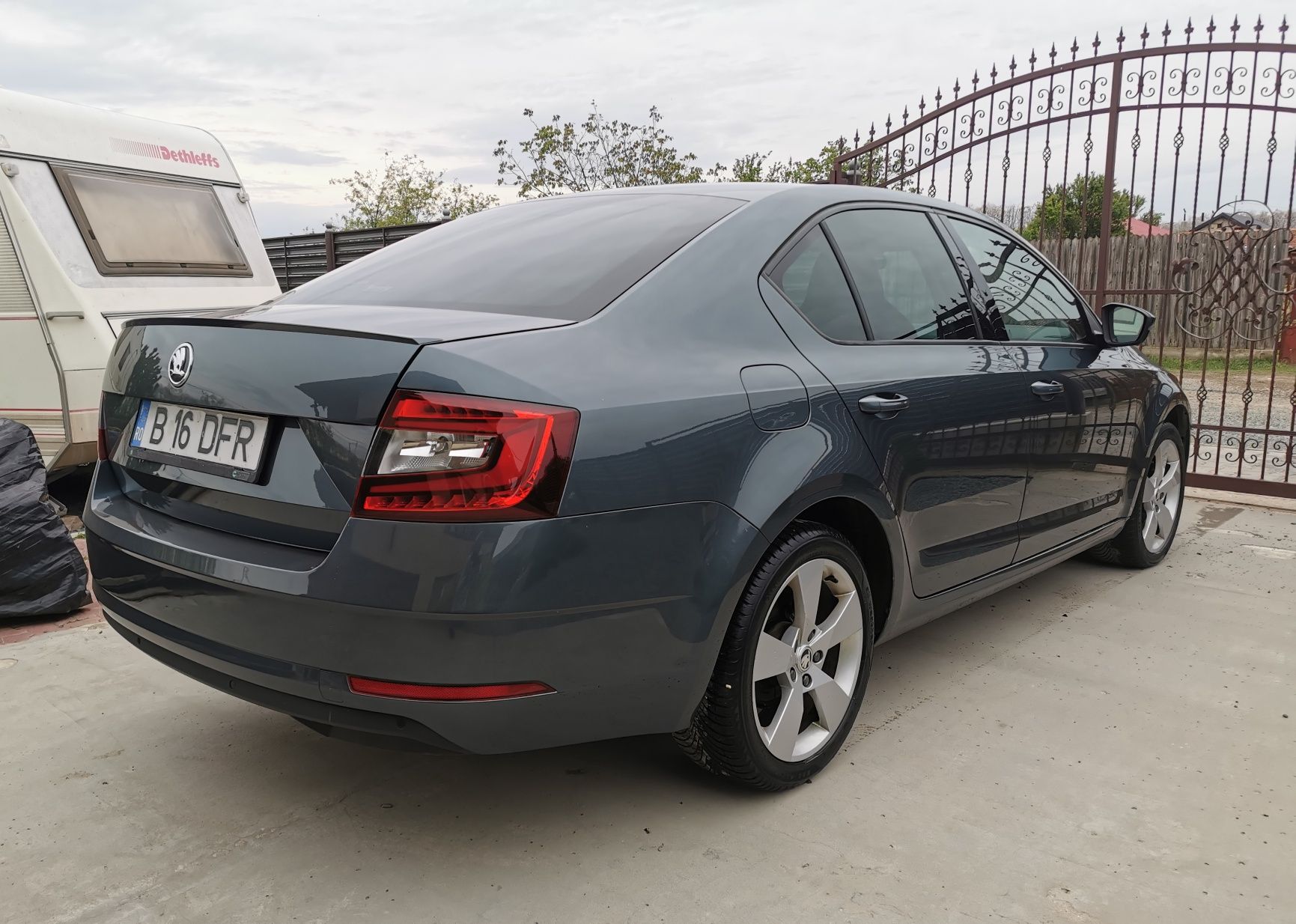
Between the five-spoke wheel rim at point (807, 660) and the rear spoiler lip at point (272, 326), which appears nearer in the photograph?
the rear spoiler lip at point (272, 326)

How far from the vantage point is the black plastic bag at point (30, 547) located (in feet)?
13.0

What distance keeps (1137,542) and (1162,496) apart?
0.30m

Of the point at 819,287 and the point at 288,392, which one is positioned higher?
the point at 819,287

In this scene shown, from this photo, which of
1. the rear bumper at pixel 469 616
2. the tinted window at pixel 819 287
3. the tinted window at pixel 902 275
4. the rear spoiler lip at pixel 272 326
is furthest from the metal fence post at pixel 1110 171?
the rear spoiler lip at pixel 272 326

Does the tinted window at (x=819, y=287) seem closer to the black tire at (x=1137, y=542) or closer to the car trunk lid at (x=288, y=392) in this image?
the car trunk lid at (x=288, y=392)

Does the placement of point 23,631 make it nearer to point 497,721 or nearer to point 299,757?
point 299,757

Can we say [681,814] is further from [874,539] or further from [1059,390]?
[1059,390]

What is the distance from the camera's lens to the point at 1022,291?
12.3 feet

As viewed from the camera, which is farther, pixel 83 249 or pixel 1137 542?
pixel 83 249

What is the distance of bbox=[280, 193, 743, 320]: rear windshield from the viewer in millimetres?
2414

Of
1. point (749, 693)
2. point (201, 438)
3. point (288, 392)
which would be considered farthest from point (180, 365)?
point (749, 693)

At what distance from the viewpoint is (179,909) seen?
2154 millimetres

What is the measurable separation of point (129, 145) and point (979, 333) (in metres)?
6.11

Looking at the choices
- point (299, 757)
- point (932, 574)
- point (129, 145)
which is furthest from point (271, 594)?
point (129, 145)
